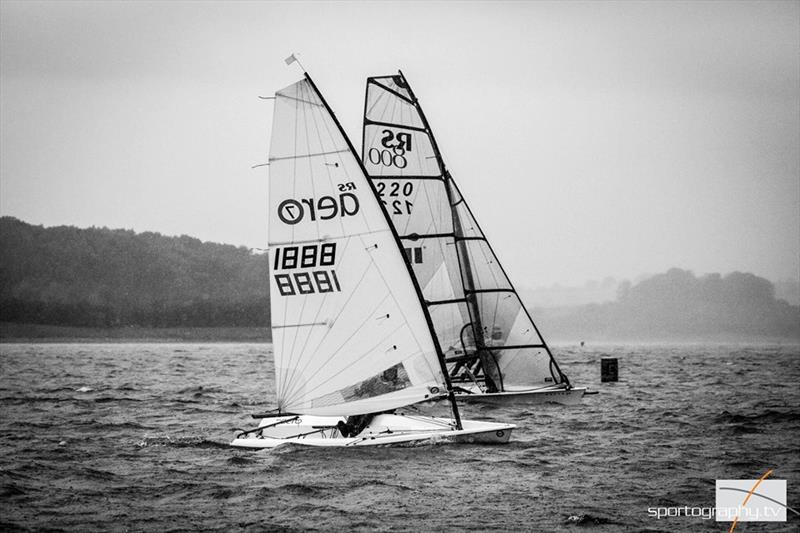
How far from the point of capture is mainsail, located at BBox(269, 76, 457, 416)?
65.7 feet

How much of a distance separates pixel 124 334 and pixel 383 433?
124m

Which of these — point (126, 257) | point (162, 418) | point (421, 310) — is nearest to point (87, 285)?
point (126, 257)

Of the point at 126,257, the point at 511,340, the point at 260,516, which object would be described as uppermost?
the point at 126,257

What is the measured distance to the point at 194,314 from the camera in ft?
499

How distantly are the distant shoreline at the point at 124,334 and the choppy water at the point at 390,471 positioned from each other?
101m

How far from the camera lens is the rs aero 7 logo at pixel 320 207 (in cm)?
2002

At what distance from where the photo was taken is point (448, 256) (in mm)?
30641

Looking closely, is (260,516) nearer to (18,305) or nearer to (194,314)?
(18,305)

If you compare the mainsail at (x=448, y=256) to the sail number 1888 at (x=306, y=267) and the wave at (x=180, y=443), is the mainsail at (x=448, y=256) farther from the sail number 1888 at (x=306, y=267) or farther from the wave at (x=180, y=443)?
the sail number 1888 at (x=306, y=267)

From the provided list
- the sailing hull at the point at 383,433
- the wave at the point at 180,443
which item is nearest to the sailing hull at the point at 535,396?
the sailing hull at the point at 383,433

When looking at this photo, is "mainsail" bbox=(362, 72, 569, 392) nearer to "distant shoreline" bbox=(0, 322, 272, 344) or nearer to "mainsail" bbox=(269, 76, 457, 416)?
"mainsail" bbox=(269, 76, 457, 416)

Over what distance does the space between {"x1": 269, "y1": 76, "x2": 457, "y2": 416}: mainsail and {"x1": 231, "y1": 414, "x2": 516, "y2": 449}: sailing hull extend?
2.36 feet

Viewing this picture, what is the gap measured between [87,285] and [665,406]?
450 feet

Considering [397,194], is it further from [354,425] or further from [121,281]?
[121,281]
